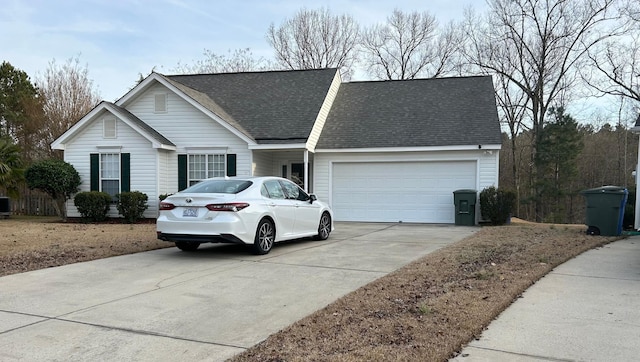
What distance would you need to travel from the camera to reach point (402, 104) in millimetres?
19125

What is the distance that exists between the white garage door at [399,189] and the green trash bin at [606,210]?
453 centimetres

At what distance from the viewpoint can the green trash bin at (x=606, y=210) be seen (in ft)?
38.1

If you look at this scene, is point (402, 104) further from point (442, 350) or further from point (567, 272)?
point (442, 350)

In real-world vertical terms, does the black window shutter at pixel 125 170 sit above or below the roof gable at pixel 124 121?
below

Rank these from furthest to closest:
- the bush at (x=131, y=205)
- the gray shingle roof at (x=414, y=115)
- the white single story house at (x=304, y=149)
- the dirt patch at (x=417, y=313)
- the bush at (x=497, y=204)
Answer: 1. the gray shingle roof at (x=414, y=115)
2. the white single story house at (x=304, y=149)
3. the bush at (x=131, y=205)
4. the bush at (x=497, y=204)
5. the dirt patch at (x=417, y=313)

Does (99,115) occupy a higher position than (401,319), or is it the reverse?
(99,115)

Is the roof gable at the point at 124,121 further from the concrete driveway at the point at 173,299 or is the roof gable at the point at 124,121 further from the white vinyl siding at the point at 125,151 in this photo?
the concrete driveway at the point at 173,299

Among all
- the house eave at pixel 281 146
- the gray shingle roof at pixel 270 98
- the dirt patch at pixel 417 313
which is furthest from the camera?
the gray shingle roof at pixel 270 98

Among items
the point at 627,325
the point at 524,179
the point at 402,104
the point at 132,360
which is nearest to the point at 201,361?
the point at 132,360

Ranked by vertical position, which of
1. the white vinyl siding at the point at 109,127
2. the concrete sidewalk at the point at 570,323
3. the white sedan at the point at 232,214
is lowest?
the concrete sidewalk at the point at 570,323

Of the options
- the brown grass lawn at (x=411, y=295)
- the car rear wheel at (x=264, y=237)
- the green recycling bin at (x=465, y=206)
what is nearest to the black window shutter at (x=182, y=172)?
the brown grass lawn at (x=411, y=295)

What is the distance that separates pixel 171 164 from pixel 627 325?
15.2m

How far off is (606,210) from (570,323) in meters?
8.48

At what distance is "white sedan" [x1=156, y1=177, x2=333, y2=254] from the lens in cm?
813
